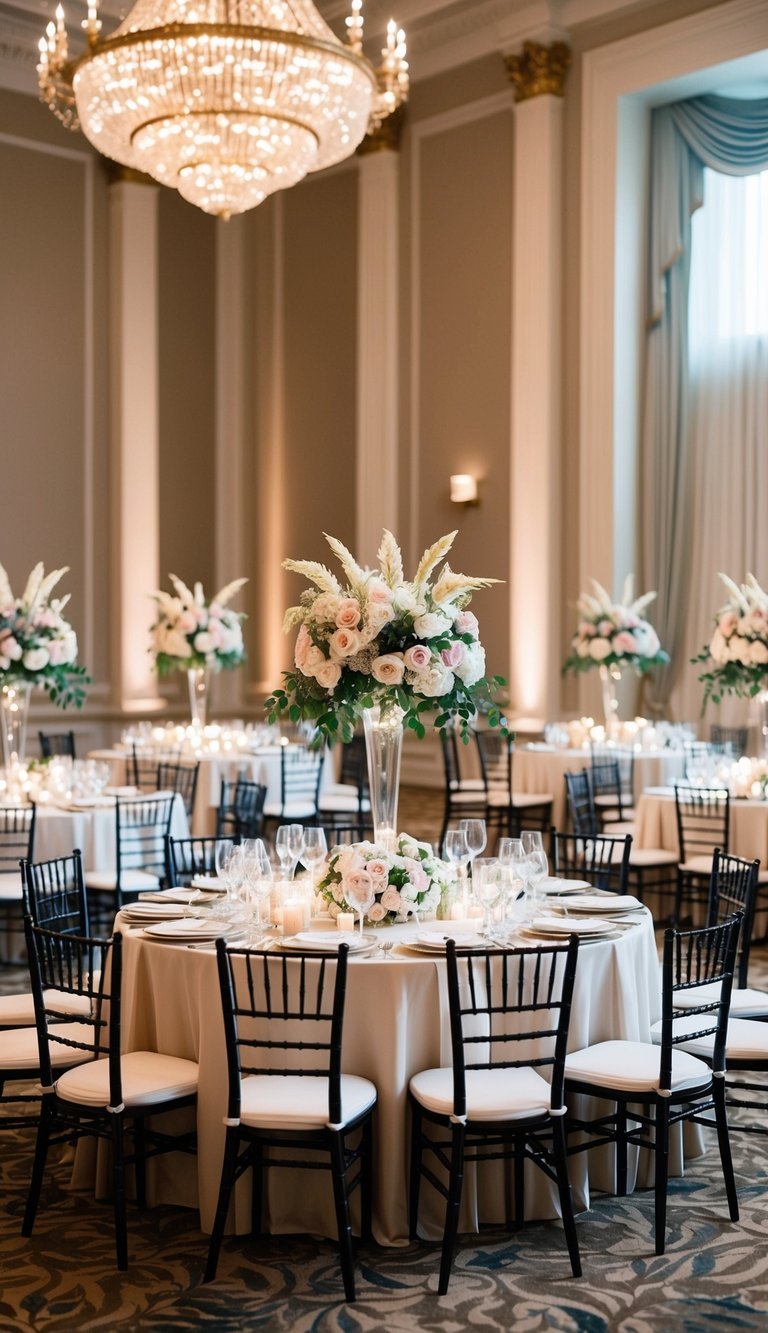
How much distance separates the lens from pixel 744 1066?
4.25 m

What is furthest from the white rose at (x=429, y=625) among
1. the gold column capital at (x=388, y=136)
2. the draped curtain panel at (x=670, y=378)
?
the gold column capital at (x=388, y=136)

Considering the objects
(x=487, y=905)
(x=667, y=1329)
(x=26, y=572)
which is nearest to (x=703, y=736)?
(x=26, y=572)

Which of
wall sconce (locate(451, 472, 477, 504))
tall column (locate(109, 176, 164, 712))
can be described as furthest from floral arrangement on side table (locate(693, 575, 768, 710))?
tall column (locate(109, 176, 164, 712))

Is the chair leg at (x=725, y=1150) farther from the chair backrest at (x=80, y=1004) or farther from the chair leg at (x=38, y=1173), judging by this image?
the chair leg at (x=38, y=1173)

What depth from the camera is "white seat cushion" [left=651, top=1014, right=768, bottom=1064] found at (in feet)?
13.9

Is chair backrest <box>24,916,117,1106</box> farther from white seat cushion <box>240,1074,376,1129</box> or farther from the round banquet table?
white seat cushion <box>240,1074,376,1129</box>

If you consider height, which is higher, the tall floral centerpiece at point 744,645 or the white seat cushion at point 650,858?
the tall floral centerpiece at point 744,645

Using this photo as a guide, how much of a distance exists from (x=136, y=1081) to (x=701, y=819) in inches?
182

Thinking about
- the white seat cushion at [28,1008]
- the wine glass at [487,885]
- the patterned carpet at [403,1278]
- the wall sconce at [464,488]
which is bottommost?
the patterned carpet at [403,1278]

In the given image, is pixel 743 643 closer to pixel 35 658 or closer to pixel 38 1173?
pixel 35 658

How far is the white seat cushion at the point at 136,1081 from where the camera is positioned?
3812 mm

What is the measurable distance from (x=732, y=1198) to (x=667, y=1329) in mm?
718

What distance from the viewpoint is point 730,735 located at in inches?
421

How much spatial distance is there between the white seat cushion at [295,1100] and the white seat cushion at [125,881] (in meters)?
3.12
